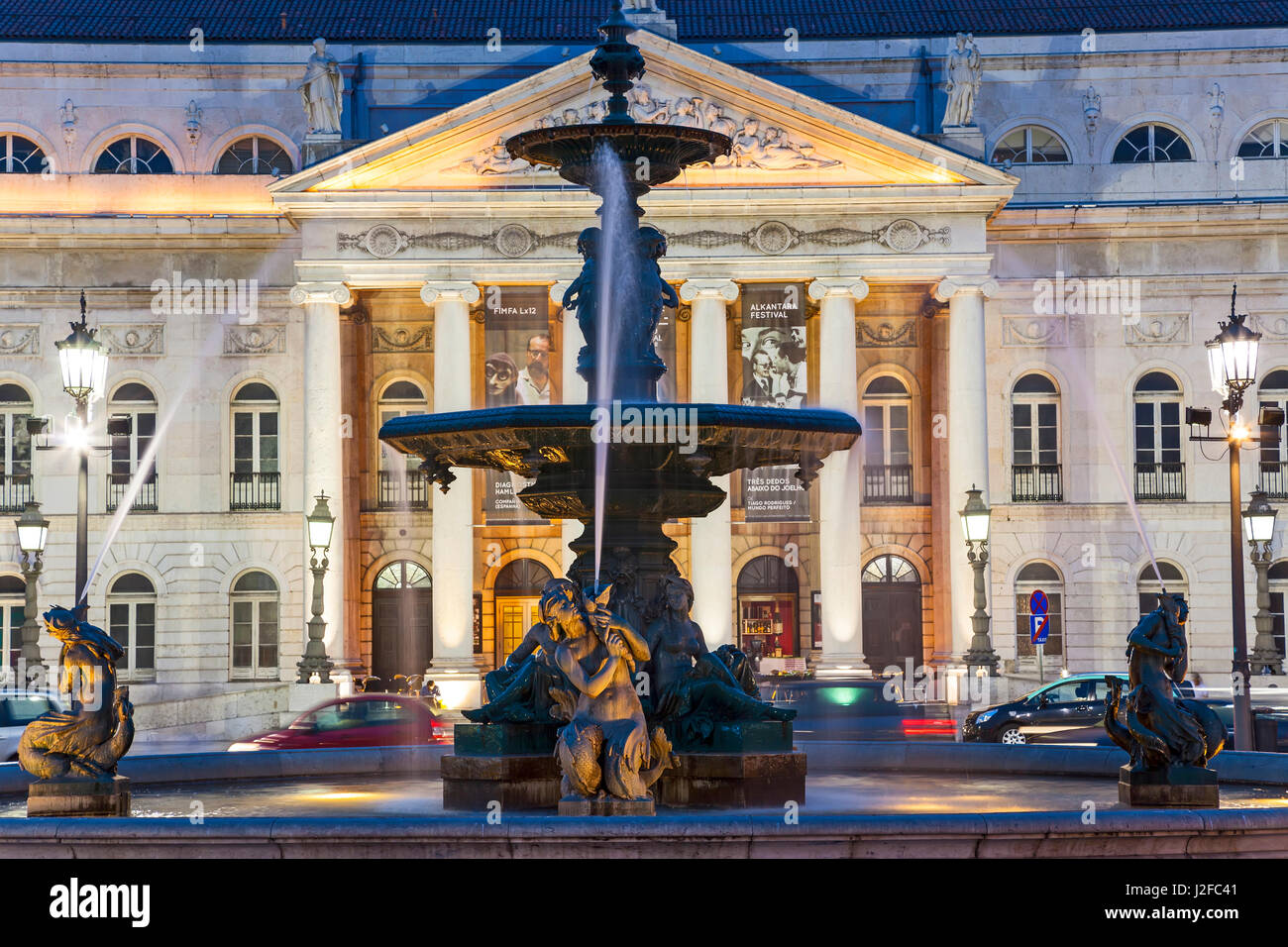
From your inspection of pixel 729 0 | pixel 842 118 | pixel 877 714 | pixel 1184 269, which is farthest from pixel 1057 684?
pixel 729 0

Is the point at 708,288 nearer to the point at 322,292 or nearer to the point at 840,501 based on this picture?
the point at 840,501

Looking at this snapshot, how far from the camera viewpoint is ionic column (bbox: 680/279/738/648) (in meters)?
45.1

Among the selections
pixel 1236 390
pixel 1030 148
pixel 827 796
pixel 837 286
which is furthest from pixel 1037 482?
pixel 827 796

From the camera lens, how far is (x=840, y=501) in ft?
149

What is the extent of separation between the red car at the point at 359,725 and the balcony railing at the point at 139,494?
71.5 ft

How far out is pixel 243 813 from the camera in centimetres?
1412

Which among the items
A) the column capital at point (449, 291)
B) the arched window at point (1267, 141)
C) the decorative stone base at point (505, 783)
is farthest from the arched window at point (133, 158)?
the decorative stone base at point (505, 783)

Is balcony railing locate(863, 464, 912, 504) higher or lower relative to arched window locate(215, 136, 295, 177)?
lower

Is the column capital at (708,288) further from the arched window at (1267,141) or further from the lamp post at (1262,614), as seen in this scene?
the arched window at (1267,141)

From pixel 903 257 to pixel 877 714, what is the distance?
1596 centimetres

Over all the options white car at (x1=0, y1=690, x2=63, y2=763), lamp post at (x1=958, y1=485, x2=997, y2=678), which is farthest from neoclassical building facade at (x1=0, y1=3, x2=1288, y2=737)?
white car at (x1=0, y1=690, x2=63, y2=763)

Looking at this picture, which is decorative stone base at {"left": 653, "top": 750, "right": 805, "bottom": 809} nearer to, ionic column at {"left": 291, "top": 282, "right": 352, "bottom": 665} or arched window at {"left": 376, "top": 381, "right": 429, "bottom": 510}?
ionic column at {"left": 291, "top": 282, "right": 352, "bottom": 665}

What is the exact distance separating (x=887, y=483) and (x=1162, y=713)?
37.0m

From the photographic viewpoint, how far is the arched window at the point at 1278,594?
1881 inches
